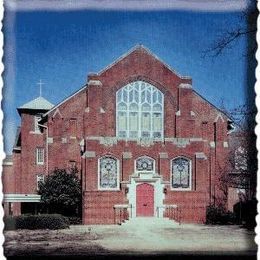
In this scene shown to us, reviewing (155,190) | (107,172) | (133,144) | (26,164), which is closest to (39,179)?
(26,164)

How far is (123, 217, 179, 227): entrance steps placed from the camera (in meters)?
7.02

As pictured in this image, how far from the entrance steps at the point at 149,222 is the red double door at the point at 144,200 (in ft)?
0.18

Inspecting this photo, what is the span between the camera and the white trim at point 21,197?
22.6 feet

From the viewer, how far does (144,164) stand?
713 cm

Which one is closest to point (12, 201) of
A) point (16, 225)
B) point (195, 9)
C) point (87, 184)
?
point (16, 225)

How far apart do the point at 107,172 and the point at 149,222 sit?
614mm

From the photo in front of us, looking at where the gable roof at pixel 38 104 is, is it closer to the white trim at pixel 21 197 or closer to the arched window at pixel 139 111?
the arched window at pixel 139 111

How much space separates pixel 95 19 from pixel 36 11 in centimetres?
54

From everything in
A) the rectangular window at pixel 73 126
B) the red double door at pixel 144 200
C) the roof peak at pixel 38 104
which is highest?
the roof peak at pixel 38 104

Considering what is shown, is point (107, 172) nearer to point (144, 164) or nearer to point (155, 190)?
point (144, 164)

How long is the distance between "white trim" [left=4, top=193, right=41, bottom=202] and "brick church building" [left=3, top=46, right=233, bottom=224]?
0.01m

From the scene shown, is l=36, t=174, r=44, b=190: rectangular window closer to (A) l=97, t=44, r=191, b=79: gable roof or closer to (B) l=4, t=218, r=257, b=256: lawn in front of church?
(B) l=4, t=218, r=257, b=256: lawn in front of church

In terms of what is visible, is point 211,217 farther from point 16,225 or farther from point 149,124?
point 16,225

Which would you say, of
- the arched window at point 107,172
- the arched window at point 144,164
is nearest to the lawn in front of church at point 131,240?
the arched window at point 107,172
